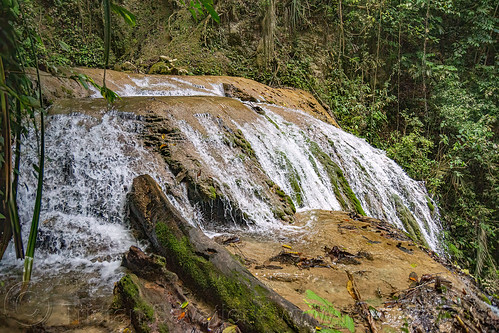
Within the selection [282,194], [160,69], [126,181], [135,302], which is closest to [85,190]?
[126,181]

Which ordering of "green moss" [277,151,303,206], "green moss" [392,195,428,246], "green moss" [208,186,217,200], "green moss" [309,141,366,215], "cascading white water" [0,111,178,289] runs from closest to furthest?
"cascading white water" [0,111,178,289] → "green moss" [208,186,217,200] → "green moss" [277,151,303,206] → "green moss" [309,141,366,215] → "green moss" [392,195,428,246]

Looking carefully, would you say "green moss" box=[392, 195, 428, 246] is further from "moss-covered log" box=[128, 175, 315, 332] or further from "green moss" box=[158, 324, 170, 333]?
"green moss" box=[158, 324, 170, 333]

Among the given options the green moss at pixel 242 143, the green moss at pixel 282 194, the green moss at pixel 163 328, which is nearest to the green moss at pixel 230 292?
the green moss at pixel 163 328

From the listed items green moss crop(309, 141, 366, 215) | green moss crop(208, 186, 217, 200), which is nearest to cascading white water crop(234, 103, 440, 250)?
green moss crop(309, 141, 366, 215)

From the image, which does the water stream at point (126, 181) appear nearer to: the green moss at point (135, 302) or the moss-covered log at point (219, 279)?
the green moss at point (135, 302)

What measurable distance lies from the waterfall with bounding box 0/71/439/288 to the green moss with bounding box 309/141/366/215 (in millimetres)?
51

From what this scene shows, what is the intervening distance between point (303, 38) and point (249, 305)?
1308 centimetres

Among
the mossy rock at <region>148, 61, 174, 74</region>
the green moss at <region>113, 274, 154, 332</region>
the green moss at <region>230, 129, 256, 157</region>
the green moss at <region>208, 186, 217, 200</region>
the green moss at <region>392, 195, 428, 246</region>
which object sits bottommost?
the green moss at <region>392, 195, 428, 246</region>

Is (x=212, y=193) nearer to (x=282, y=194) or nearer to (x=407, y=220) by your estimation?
(x=282, y=194)

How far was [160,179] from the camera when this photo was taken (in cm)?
427

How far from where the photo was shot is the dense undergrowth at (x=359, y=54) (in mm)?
10242

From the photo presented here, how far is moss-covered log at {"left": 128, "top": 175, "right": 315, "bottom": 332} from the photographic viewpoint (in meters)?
1.98

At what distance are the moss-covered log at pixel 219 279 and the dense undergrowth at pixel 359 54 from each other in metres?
8.72

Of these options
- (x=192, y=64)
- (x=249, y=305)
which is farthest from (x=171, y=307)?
(x=192, y=64)
